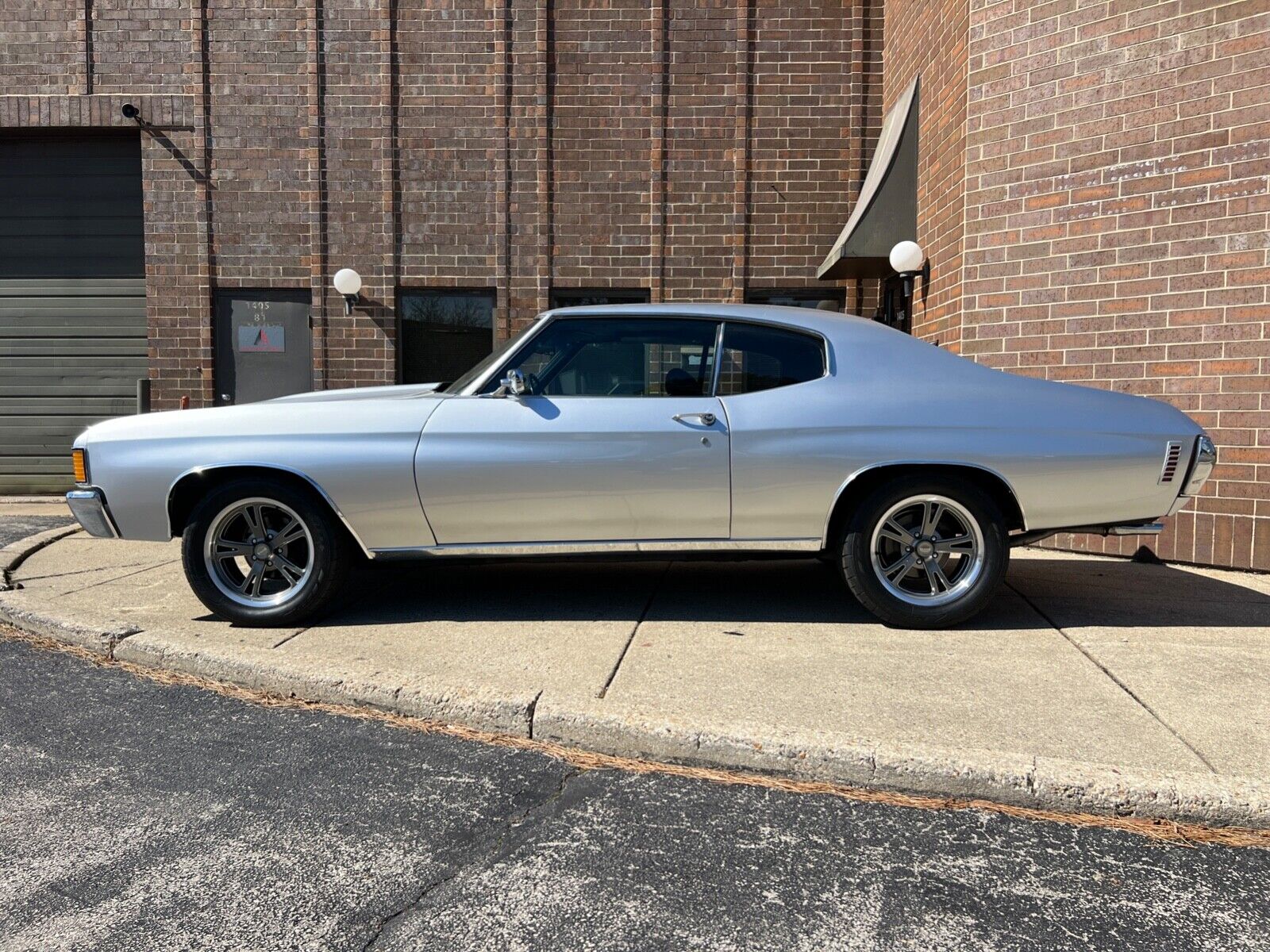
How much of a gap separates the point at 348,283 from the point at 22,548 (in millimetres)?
4400

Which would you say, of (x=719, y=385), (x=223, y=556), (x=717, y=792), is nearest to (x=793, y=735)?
(x=717, y=792)

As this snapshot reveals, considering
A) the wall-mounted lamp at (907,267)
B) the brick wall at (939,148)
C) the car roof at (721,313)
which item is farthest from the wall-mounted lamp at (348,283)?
the car roof at (721,313)

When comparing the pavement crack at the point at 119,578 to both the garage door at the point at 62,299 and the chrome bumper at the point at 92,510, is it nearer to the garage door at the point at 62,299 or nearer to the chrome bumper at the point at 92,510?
the chrome bumper at the point at 92,510

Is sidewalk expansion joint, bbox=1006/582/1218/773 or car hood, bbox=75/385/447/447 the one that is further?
car hood, bbox=75/385/447/447

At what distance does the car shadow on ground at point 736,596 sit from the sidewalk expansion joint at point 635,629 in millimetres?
18

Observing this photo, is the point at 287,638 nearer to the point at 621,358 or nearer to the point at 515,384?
the point at 515,384

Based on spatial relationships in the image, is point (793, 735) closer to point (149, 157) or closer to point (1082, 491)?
point (1082, 491)

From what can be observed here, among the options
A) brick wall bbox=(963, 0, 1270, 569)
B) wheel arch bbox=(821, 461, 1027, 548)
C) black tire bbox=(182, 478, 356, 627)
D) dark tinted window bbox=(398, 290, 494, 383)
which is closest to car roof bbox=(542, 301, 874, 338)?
wheel arch bbox=(821, 461, 1027, 548)

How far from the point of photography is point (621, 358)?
4426mm

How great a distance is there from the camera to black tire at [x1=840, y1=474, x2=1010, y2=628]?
4.27 metres

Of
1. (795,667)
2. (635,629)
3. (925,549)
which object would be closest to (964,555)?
(925,549)

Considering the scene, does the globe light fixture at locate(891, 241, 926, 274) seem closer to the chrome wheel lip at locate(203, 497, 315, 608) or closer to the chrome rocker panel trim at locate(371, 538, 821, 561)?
the chrome rocker panel trim at locate(371, 538, 821, 561)

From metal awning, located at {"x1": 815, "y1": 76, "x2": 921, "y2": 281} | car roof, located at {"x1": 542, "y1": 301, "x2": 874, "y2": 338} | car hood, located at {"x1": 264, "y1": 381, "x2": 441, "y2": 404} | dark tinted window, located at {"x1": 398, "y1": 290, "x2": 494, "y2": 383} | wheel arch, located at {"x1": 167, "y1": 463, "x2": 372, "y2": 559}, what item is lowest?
wheel arch, located at {"x1": 167, "y1": 463, "x2": 372, "y2": 559}

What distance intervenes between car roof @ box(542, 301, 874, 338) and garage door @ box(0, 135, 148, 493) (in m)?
8.53
